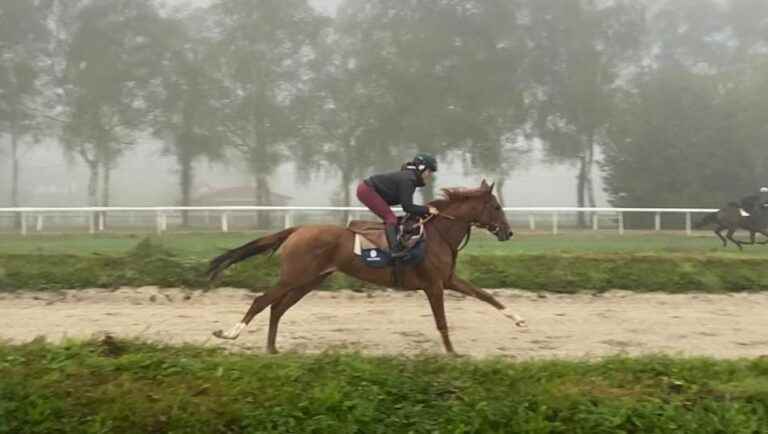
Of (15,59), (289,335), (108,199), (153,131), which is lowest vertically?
(289,335)

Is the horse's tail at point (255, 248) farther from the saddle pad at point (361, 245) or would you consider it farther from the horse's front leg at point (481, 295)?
the horse's front leg at point (481, 295)

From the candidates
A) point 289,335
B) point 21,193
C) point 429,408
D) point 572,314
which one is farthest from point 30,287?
point 21,193

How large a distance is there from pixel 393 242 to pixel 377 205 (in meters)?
0.43

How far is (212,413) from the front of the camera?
5.21 metres

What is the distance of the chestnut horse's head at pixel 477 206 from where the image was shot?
30.3ft

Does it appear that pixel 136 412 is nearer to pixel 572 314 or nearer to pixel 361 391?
pixel 361 391

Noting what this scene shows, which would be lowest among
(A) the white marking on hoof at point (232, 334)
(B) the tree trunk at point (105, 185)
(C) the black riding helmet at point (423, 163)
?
(A) the white marking on hoof at point (232, 334)

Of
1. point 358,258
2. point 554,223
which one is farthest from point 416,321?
point 554,223

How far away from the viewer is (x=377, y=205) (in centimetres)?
882

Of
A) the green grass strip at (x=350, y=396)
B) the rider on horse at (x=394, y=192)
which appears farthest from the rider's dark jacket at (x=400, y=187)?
the green grass strip at (x=350, y=396)

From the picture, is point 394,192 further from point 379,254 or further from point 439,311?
point 439,311

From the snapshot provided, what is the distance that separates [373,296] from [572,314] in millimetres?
3005

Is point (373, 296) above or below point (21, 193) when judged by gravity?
below

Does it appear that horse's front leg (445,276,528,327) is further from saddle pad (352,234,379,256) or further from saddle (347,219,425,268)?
saddle pad (352,234,379,256)
